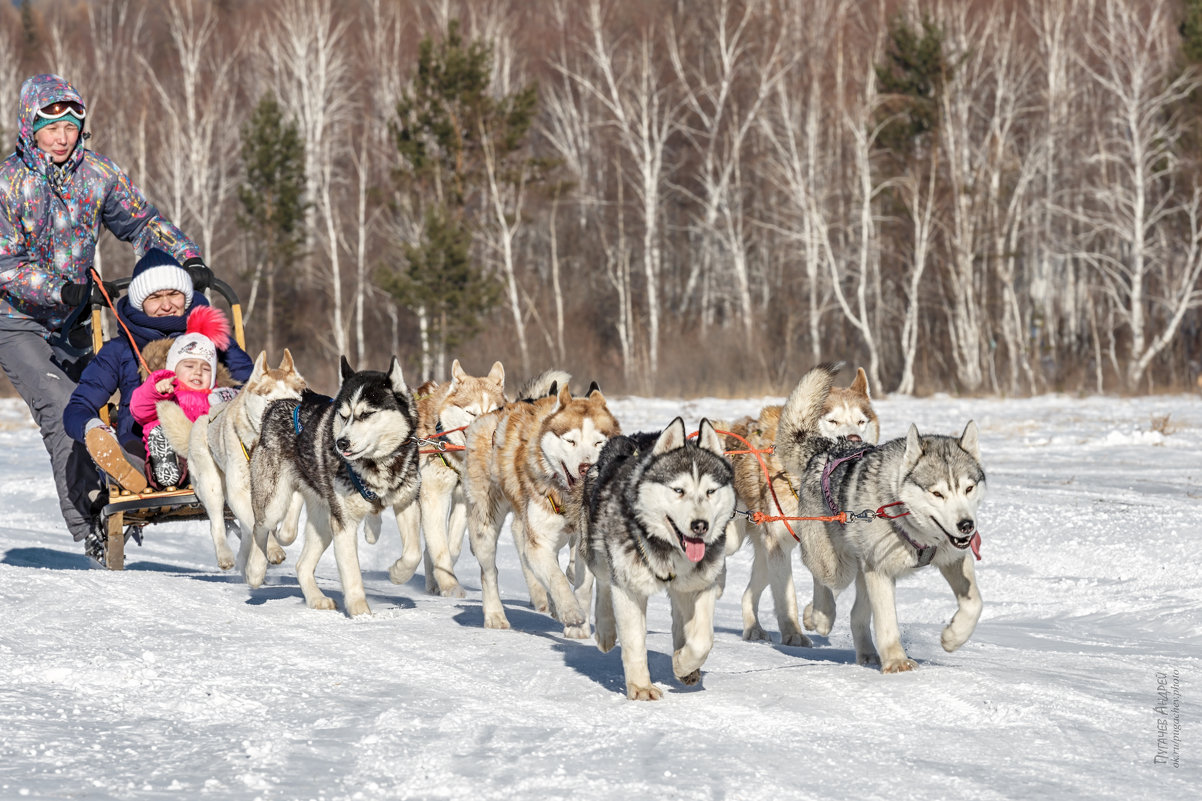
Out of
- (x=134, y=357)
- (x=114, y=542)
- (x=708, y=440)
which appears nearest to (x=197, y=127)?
(x=134, y=357)

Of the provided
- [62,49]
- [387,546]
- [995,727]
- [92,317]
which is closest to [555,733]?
[995,727]

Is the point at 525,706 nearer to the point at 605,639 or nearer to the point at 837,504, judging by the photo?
the point at 605,639

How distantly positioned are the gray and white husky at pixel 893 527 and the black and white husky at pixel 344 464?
5.50 feet

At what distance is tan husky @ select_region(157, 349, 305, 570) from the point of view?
5891mm

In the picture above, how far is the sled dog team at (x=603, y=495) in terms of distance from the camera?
388cm

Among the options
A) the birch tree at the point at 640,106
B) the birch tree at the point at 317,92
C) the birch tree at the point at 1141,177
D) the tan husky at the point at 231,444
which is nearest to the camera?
the tan husky at the point at 231,444

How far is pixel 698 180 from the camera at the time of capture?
30.0m

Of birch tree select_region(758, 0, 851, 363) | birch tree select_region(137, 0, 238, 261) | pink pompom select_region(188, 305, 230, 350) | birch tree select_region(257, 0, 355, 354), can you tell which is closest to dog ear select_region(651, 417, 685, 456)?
pink pompom select_region(188, 305, 230, 350)

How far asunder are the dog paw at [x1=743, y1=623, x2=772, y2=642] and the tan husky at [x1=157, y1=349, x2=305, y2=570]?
2277 millimetres

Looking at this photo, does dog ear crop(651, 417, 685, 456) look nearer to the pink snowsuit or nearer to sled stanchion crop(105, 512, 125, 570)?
the pink snowsuit

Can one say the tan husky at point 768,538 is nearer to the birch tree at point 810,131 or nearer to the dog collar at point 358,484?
the dog collar at point 358,484

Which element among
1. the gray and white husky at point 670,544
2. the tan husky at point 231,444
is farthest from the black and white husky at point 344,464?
the gray and white husky at point 670,544

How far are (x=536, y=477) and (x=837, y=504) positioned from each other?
1.24 meters

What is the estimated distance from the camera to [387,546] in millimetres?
9047
